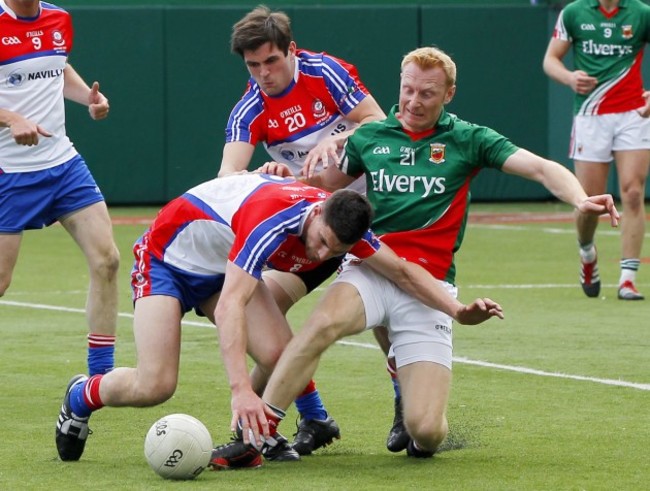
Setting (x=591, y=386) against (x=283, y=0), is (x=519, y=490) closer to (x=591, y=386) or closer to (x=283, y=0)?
(x=591, y=386)

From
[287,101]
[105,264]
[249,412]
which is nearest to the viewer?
[249,412]

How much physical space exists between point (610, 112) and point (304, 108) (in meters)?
5.21

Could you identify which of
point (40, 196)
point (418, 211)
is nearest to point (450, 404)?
point (418, 211)

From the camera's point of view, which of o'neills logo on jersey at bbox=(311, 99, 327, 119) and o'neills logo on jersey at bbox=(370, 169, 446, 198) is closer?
o'neills logo on jersey at bbox=(370, 169, 446, 198)

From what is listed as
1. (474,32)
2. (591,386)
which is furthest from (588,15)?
(474,32)

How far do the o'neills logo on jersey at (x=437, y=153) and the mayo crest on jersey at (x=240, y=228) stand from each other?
24.5 inches

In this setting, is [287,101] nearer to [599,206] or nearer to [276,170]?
[276,170]

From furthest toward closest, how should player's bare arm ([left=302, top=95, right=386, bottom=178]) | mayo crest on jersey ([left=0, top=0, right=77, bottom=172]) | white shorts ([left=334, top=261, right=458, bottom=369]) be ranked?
mayo crest on jersey ([left=0, top=0, right=77, bottom=172])
player's bare arm ([left=302, top=95, right=386, bottom=178])
white shorts ([left=334, top=261, right=458, bottom=369])

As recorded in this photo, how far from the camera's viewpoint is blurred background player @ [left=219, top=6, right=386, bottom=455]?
7570 mm

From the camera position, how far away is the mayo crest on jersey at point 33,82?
27.8 feet

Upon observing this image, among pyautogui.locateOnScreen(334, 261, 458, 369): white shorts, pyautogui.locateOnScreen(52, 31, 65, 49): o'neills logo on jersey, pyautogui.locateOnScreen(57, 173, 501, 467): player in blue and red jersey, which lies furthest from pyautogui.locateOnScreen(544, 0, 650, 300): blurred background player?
pyautogui.locateOnScreen(57, 173, 501, 467): player in blue and red jersey

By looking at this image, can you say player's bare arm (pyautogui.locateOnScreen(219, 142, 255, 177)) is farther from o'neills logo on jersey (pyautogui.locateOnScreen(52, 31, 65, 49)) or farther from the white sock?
the white sock

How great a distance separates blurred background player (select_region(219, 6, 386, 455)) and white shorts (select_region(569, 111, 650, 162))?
4857 millimetres

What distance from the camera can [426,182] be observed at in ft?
23.3
